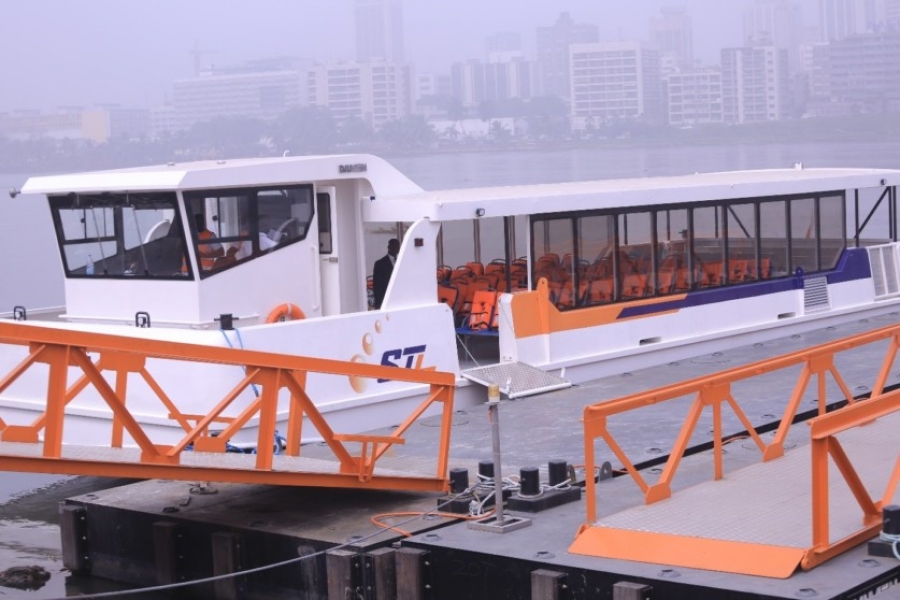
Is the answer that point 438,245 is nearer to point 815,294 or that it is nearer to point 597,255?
point 597,255

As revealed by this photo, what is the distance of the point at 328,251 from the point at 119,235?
203 cm

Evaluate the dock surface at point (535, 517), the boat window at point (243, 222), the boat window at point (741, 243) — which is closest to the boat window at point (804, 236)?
the boat window at point (741, 243)

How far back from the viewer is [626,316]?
1522cm

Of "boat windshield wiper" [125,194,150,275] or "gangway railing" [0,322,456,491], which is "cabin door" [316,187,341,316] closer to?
"boat windshield wiper" [125,194,150,275]

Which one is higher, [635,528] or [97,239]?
[97,239]

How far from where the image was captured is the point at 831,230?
710 inches

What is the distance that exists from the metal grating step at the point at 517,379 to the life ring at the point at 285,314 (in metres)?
1.72

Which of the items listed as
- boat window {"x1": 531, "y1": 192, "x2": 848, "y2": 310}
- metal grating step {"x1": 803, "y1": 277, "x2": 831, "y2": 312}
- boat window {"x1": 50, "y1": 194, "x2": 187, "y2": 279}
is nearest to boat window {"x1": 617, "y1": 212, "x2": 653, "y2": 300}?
boat window {"x1": 531, "y1": 192, "x2": 848, "y2": 310}

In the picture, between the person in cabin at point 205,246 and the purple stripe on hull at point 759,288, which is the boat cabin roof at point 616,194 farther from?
the person in cabin at point 205,246

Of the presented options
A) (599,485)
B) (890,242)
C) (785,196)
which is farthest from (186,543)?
(890,242)

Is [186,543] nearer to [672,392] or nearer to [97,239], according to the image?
[672,392]

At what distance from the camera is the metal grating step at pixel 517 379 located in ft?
43.4

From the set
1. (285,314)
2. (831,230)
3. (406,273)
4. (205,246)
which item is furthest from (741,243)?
(205,246)

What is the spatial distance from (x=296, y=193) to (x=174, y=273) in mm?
1432
